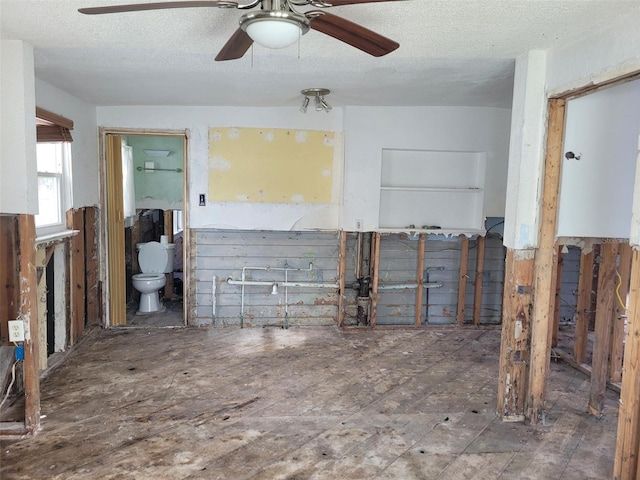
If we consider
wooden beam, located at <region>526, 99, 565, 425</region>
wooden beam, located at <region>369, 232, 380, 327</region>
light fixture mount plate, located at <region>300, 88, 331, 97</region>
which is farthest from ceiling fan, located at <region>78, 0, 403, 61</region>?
wooden beam, located at <region>369, 232, 380, 327</region>

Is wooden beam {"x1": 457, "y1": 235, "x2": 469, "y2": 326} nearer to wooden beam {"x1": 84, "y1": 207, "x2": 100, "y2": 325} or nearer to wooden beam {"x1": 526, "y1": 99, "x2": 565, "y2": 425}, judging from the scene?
wooden beam {"x1": 526, "y1": 99, "x2": 565, "y2": 425}

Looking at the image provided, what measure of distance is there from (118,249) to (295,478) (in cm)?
343

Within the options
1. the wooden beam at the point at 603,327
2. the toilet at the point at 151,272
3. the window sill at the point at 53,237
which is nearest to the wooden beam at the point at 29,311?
the window sill at the point at 53,237

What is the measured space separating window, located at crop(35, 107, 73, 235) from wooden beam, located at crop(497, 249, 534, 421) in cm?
342

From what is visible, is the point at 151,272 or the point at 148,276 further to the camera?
the point at 151,272

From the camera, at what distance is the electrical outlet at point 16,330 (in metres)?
2.69

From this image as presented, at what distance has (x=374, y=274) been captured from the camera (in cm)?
487

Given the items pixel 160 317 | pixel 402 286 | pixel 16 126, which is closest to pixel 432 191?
pixel 402 286

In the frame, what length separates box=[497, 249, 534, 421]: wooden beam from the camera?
2.89m

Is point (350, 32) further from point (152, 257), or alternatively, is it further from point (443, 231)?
point (152, 257)

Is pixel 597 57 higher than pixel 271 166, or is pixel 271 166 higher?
pixel 597 57

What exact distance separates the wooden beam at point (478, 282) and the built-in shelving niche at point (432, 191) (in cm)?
17

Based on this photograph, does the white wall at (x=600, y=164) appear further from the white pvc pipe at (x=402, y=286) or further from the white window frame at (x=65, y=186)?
the white window frame at (x=65, y=186)

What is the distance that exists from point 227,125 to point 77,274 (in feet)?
6.48
